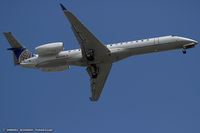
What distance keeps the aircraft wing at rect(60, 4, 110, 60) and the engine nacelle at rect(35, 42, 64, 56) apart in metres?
2.50

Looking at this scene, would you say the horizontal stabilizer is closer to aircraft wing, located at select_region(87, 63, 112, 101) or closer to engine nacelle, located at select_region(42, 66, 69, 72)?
engine nacelle, located at select_region(42, 66, 69, 72)

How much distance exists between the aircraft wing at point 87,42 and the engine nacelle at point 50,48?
→ 2502 millimetres

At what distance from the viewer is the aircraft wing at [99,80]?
42.0 m

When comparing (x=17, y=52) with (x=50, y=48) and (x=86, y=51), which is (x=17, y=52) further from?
(x=86, y=51)

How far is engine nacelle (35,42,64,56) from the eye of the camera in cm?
3962

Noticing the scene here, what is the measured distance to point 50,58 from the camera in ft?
132

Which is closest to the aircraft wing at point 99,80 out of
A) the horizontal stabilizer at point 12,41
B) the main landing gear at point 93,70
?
the main landing gear at point 93,70

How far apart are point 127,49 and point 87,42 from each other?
181 inches

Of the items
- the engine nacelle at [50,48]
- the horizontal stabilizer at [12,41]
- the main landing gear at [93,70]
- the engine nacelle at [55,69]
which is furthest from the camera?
the main landing gear at [93,70]

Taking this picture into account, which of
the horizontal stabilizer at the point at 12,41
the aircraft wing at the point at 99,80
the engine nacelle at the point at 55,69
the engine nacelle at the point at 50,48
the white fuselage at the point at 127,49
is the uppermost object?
the horizontal stabilizer at the point at 12,41

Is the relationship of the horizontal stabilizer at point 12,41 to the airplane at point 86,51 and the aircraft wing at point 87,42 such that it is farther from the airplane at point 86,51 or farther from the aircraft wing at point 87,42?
the aircraft wing at point 87,42

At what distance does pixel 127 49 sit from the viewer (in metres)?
39.1

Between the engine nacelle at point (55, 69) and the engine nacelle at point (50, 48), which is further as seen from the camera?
the engine nacelle at point (55, 69)

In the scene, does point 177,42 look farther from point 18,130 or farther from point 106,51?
point 18,130
